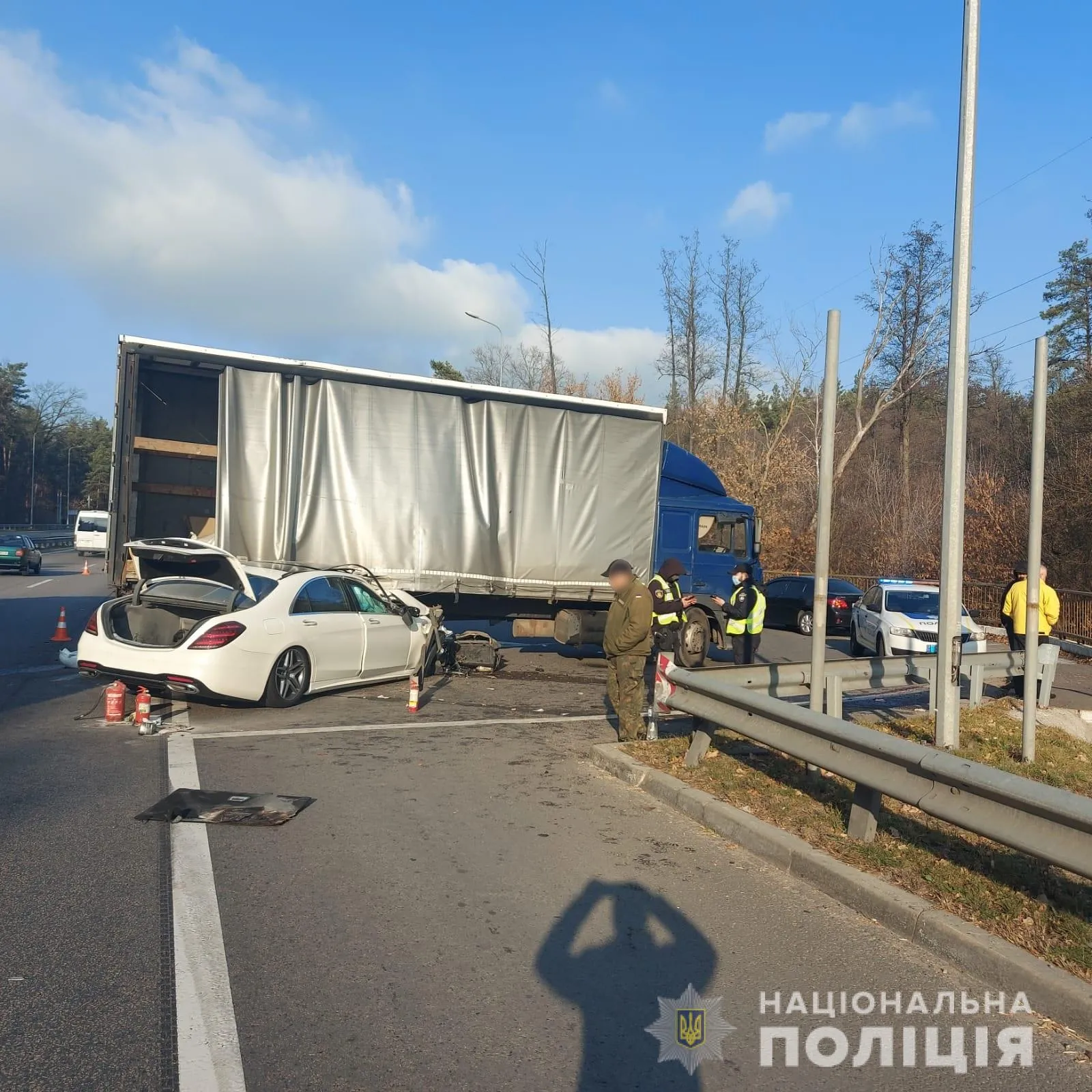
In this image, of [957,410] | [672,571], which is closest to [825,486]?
[957,410]

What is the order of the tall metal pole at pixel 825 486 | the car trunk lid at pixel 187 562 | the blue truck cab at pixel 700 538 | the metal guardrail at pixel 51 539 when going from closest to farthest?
the tall metal pole at pixel 825 486
the car trunk lid at pixel 187 562
the blue truck cab at pixel 700 538
the metal guardrail at pixel 51 539

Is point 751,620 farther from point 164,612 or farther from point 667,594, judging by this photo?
point 164,612

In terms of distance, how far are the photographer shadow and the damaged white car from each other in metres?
5.31

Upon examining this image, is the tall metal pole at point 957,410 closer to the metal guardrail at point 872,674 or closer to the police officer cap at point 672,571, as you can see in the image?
the metal guardrail at point 872,674

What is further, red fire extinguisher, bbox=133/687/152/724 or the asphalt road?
red fire extinguisher, bbox=133/687/152/724

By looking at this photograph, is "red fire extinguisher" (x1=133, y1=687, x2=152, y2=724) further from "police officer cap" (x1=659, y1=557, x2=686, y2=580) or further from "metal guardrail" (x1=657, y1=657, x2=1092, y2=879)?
"police officer cap" (x1=659, y1=557, x2=686, y2=580)

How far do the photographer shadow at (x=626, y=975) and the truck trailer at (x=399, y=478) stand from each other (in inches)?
321

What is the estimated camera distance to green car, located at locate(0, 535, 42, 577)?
38406 millimetres

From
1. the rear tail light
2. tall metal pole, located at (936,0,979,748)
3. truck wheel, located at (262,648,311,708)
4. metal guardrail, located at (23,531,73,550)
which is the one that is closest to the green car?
metal guardrail, located at (23,531,73,550)

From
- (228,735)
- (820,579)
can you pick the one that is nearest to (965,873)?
(820,579)

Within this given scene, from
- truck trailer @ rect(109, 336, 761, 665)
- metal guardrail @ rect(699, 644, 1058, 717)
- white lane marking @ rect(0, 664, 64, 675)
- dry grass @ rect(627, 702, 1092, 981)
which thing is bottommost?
white lane marking @ rect(0, 664, 64, 675)

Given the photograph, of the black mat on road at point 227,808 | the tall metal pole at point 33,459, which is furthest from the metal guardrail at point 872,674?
the tall metal pole at point 33,459
